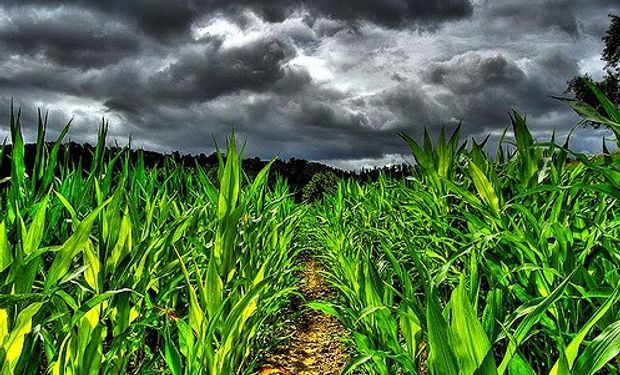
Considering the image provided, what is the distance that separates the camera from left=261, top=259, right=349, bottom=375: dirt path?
301 cm

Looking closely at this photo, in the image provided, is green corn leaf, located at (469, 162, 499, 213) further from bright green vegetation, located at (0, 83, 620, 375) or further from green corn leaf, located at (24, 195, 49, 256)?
green corn leaf, located at (24, 195, 49, 256)

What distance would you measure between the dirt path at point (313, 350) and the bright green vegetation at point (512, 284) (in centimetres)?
57

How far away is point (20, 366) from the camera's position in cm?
146

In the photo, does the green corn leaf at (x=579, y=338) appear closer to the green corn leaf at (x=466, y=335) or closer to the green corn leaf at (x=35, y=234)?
the green corn leaf at (x=466, y=335)

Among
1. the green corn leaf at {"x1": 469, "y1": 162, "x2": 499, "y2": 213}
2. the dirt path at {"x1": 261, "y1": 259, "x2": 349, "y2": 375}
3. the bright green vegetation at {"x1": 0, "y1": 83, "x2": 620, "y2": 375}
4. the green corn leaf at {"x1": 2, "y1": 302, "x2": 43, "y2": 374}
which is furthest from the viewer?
the dirt path at {"x1": 261, "y1": 259, "x2": 349, "y2": 375}

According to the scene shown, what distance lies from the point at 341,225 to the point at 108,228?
9.94 ft

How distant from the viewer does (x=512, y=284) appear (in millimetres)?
1826

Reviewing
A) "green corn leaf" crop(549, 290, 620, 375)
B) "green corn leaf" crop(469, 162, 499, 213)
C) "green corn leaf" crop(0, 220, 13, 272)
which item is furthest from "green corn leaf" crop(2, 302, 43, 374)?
"green corn leaf" crop(469, 162, 499, 213)

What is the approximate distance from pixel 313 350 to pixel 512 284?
180 centimetres

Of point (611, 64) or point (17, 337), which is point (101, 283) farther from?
point (611, 64)

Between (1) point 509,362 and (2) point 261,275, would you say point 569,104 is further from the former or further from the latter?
(2) point 261,275

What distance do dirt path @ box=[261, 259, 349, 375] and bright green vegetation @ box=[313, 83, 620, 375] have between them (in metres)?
0.57

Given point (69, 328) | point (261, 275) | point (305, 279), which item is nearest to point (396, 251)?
point (261, 275)

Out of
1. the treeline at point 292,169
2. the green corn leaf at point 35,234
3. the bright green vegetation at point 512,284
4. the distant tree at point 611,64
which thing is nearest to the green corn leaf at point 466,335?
the bright green vegetation at point 512,284
